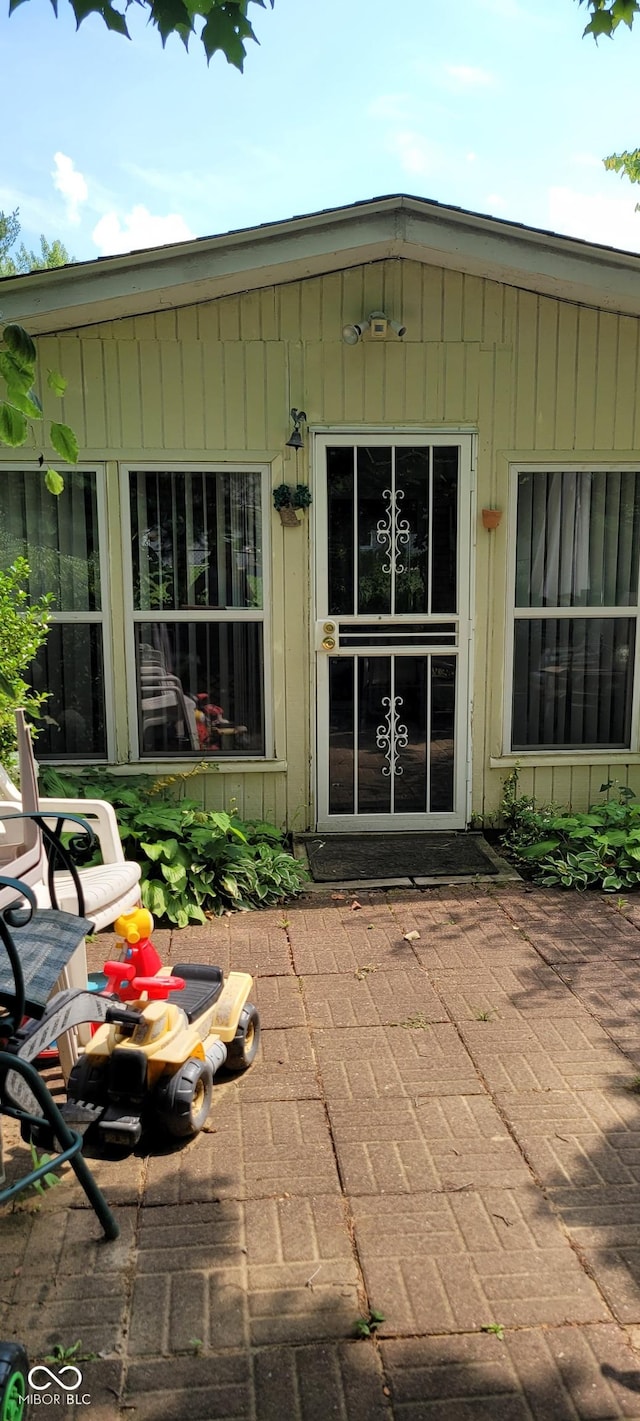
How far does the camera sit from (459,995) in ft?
12.5

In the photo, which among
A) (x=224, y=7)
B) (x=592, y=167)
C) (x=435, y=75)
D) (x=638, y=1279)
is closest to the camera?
(x=638, y=1279)

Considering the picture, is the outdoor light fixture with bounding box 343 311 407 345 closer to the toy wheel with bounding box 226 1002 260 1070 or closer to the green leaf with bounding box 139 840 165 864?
the green leaf with bounding box 139 840 165 864

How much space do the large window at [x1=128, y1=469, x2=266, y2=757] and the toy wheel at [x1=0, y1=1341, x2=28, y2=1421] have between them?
4.09m

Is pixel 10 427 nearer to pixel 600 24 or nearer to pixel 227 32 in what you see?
pixel 227 32

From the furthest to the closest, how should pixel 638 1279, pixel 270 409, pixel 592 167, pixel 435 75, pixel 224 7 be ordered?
pixel 592 167 → pixel 270 409 → pixel 435 75 → pixel 224 7 → pixel 638 1279

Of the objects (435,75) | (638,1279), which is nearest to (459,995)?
(638,1279)

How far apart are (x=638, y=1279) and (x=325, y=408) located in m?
4.65

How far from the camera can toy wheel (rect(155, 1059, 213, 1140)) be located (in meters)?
2.71

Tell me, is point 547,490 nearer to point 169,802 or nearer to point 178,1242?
point 169,802

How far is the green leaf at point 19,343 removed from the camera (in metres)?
2.22

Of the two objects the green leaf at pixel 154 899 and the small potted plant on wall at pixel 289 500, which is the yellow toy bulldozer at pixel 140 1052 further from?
the small potted plant on wall at pixel 289 500

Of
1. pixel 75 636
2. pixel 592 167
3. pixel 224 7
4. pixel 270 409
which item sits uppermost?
pixel 592 167

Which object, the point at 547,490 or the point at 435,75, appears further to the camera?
the point at 547,490
